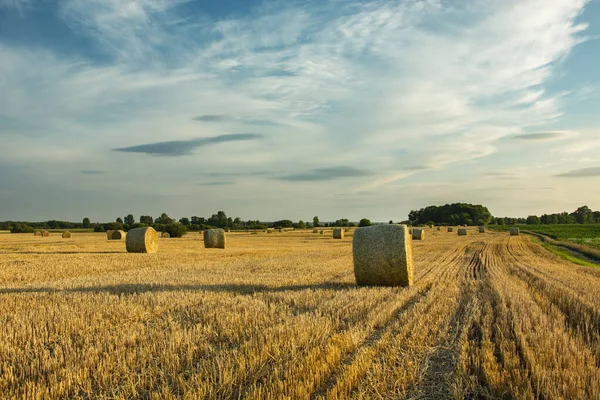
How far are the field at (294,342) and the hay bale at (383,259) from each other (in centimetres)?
96

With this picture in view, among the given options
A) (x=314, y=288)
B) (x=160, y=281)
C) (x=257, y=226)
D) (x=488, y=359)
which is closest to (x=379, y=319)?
(x=488, y=359)

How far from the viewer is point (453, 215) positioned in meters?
124

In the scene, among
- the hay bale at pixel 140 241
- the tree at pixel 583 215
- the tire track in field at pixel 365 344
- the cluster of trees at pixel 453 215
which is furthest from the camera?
the tree at pixel 583 215

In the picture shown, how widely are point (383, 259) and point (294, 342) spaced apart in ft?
20.6

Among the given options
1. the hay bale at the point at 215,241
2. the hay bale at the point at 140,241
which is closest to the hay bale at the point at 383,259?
the hay bale at the point at 140,241

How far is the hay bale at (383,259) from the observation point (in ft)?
37.7

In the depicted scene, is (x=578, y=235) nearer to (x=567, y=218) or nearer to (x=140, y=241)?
(x=140, y=241)

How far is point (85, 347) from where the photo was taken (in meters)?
5.48

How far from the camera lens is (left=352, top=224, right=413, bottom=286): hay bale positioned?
11.5 meters

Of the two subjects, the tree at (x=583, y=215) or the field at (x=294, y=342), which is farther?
the tree at (x=583, y=215)

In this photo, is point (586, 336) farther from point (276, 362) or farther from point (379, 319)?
point (276, 362)

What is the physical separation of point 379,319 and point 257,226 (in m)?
77.8

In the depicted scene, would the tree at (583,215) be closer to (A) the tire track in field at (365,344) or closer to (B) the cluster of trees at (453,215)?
(B) the cluster of trees at (453,215)

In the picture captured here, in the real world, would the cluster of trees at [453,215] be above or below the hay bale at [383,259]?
above
